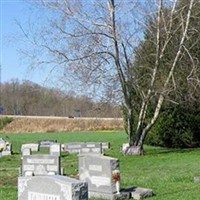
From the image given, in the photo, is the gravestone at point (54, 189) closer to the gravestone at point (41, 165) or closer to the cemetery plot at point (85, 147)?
the gravestone at point (41, 165)

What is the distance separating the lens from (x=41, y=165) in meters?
14.5

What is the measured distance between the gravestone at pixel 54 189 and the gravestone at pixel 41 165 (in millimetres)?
6777

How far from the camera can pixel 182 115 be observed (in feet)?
102

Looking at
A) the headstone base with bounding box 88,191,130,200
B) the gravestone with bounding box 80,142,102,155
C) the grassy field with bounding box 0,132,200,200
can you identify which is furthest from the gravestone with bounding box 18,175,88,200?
the gravestone with bounding box 80,142,102,155

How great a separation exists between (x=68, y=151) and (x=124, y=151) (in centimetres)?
461

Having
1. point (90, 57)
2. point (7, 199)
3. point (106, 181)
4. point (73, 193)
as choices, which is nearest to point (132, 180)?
point (106, 181)

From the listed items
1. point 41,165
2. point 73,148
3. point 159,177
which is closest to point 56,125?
point 73,148

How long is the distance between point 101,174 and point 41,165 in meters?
3.42

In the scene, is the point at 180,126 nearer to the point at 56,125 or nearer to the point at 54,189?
the point at 54,189

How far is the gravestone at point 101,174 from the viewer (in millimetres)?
11227

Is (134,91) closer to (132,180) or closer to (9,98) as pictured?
(132,180)

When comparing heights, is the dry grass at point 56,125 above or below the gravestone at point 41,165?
above

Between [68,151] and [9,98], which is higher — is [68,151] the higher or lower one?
the lower one

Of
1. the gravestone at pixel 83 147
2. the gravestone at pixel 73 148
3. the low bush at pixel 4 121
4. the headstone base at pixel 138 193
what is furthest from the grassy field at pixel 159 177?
the low bush at pixel 4 121
